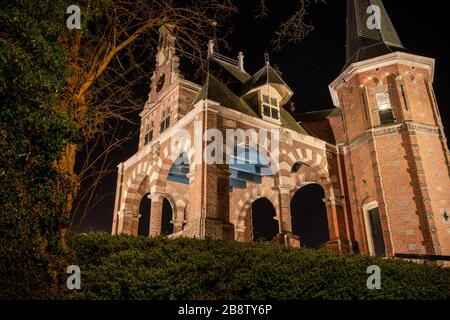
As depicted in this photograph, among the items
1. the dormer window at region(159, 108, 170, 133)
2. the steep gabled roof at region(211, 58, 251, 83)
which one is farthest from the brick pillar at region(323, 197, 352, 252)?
the steep gabled roof at region(211, 58, 251, 83)

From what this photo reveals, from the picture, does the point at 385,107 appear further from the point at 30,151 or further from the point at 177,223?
the point at 30,151

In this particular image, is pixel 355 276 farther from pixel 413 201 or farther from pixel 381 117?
pixel 381 117

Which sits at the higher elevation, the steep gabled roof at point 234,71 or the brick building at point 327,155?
the steep gabled roof at point 234,71

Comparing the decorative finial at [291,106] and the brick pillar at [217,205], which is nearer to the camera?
the brick pillar at [217,205]

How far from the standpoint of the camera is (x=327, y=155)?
21.3 metres

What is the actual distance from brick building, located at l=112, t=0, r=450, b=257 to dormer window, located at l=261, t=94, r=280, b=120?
77 millimetres

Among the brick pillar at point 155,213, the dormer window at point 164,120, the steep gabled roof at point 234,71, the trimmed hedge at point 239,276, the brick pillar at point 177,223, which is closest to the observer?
the trimmed hedge at point 239,276

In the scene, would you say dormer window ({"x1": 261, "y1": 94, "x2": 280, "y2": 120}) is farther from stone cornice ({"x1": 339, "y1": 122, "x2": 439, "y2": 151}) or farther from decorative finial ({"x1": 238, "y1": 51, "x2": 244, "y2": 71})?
decorative finial ({"x1": 238, "y1": 51, "x2": 244, "y2": 71})

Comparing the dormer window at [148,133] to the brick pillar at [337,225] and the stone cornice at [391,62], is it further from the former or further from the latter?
the stone cornice at [391,62]

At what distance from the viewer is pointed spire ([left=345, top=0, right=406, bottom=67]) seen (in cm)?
2173

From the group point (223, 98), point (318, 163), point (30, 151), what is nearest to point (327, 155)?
point (318, 163)

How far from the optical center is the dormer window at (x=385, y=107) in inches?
786

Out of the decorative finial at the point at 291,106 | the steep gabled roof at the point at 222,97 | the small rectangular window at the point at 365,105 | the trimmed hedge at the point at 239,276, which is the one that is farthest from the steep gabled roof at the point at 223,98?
the trimmed hedge at the point at 239,276

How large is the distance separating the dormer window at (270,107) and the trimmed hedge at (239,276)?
12.2m
